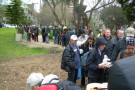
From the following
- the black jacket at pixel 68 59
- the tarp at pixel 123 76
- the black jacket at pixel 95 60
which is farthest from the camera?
the black jacket at pixel 68 59

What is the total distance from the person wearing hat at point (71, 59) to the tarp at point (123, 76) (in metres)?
3.28

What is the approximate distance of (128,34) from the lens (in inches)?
183

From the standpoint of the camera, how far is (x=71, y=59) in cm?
488

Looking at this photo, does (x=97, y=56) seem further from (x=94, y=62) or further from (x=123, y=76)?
(x=123, y=76)

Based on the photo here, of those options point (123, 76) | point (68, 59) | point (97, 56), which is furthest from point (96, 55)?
point (123, 76)

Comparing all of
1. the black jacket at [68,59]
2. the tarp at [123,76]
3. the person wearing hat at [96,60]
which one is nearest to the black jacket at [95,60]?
the person wearing hat at [96,60]

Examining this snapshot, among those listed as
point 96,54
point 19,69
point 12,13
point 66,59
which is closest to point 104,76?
point 96,54

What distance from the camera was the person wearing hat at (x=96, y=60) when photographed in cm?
420

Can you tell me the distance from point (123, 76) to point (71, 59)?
3.54 meters

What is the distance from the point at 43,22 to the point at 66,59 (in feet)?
133

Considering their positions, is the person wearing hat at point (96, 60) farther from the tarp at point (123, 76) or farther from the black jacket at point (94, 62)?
the tarp at point (123, 76)

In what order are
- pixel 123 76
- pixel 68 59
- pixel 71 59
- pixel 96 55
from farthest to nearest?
1. pixel 71 59
2. pixel 68 59
3. pixel 96 55
4. pixel 123 76

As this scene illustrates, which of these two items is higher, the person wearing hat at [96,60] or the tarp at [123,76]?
the tarp at [123,76]

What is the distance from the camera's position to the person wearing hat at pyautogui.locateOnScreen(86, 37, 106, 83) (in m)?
4.20
